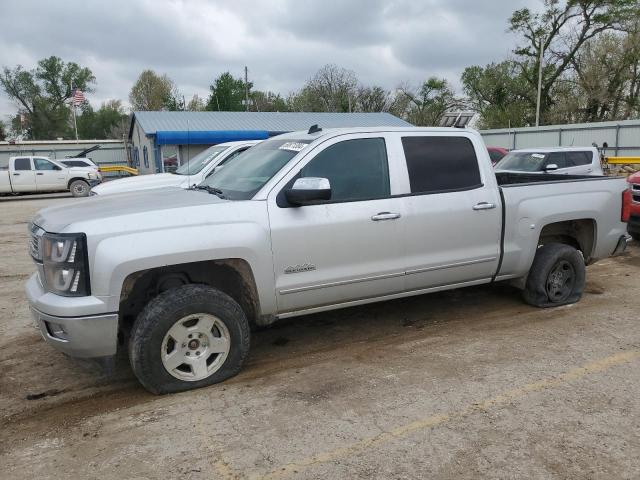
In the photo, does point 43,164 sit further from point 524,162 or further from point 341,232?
point 341,232

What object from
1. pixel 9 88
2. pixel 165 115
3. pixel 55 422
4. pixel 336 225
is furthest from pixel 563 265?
pixel 9 88

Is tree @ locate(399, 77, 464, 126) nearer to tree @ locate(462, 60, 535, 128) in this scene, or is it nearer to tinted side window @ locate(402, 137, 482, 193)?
tree @ locate(462, 60, 535, 128)

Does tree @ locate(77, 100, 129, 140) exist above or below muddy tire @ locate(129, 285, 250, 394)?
above

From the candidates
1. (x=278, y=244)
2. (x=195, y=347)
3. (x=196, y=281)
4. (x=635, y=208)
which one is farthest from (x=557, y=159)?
(x=195, y=347)

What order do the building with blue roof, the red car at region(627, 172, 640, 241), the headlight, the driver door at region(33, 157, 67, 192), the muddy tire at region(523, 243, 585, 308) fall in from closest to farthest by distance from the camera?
1. the headlight
2. the muddy tire at region(523, 243, 585, 308)
3. the red car at region(627, 172, 640, 241)
4. the driver door at region(33, 157, 67, 192)
5. the building with blue roof

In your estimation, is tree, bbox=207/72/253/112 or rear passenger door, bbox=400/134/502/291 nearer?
rear passenger door, bbox=400/134/502/291

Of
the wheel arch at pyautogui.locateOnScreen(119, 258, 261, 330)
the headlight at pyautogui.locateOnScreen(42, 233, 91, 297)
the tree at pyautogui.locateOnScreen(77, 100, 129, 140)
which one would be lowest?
the wheel arch at pyautogui.locateOnScreen(119, 258, 261, 330)

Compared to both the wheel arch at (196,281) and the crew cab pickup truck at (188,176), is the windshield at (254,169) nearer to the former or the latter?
the wheel arch at (196,281)

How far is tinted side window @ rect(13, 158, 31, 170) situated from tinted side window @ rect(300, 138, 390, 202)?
2143cm

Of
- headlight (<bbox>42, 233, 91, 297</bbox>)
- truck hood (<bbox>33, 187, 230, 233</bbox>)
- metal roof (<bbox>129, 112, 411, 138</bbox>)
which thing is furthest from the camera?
metal roof (<bbox>129, 112, 411, 138</bbox>)

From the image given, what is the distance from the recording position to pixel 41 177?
2184 centimetres

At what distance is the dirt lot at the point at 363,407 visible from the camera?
2.95 m

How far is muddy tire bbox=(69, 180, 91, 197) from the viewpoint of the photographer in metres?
22.2

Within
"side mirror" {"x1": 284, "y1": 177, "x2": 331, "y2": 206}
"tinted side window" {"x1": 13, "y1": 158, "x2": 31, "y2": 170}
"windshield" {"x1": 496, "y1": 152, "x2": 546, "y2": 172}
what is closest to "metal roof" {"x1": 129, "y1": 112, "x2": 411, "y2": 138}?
"tinted side window" {"x1": 13, "y1": 158, "x2": 31, "y2": 170}
